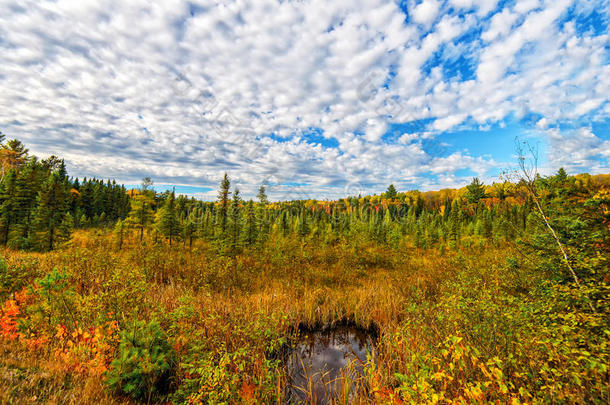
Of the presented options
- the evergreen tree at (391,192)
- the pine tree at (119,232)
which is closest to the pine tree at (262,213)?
the pine tree at (119,232)

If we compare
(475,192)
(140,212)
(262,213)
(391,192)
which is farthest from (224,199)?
(391,192)

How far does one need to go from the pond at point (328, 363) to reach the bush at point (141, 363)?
→ 2.75 meters

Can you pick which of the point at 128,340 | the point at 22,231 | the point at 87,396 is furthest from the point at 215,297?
the point at 22,231

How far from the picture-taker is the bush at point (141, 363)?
144 inches

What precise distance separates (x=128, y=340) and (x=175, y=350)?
1.06m

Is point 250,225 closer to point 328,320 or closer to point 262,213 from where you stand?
point 262,213

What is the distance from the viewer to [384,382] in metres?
4.87

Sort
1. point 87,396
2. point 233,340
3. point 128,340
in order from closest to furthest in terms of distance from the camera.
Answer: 1. point 87,396
2. point 128,340
3. point 233,340

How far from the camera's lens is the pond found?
5.04 m

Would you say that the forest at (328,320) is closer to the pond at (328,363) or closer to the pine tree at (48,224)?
the pond at (328,363)

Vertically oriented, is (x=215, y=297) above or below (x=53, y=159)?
below

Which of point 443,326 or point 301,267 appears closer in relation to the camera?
point 443,326

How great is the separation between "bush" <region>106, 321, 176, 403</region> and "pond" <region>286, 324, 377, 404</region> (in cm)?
275

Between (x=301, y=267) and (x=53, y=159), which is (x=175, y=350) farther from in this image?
(x=53, y=159)
